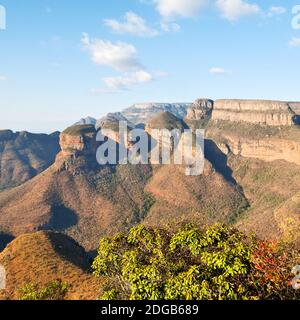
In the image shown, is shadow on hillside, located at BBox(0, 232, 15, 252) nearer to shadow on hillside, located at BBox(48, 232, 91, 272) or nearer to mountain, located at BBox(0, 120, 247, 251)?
mountain, located at BBox(0, 120, 247, 251)

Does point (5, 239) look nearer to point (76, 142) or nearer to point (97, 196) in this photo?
point (97, 196)

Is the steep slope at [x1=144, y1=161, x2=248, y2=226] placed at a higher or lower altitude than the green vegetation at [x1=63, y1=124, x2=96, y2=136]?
lower

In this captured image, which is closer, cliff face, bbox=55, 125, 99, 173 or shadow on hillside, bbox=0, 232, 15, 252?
shadow on hillside, bbox=0, 232, 15, 252

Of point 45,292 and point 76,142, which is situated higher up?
point 76,142

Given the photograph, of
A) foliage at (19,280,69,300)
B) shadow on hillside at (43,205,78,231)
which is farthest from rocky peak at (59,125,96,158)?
foliage at (19,280,69,300)

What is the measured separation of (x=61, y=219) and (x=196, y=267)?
128028 millimetres

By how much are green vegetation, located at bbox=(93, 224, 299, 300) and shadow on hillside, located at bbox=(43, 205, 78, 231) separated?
114 meters

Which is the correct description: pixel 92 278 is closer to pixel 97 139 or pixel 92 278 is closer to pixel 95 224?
pixel 95 224

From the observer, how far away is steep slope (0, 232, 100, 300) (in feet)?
165

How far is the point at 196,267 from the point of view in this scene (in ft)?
71.2

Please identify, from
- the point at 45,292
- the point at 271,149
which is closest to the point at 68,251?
the point at 45,292

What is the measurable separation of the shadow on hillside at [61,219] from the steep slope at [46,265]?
203ft

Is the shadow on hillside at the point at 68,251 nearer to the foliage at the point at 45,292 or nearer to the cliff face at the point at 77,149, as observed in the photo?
the foliage at the point at 45,292
